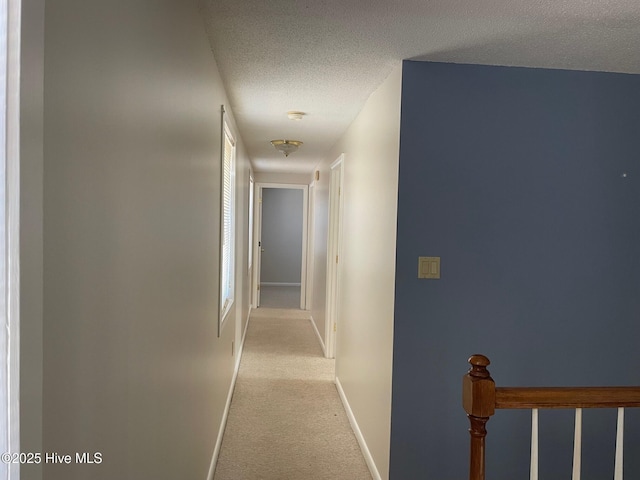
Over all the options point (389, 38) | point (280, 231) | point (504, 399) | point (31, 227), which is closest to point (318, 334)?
point (389, 38)

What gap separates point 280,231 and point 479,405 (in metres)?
9.48

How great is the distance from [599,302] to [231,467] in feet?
7.46

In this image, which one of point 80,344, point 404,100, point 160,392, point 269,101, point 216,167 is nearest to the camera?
point 80,344

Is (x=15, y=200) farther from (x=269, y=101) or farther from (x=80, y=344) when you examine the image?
(x=269, y=101)

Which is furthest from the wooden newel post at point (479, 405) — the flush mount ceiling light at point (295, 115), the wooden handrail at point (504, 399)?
the flush mount ceiling light at point (295, 115)

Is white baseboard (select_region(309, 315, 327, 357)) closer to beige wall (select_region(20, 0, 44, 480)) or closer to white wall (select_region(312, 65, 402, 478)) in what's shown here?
white wall (select_region(312, 65, 402, 478))

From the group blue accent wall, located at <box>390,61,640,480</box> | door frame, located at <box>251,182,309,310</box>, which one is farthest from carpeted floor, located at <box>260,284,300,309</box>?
blue accent wall, located at <box>390,61,640,480</box>

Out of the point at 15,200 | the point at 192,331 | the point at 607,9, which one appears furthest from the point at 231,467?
the point at 607,9

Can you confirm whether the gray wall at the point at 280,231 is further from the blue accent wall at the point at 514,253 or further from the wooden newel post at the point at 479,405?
the wooden newel post at the point at 479,405

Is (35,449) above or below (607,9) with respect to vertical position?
below

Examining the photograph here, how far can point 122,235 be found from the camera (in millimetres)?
1056

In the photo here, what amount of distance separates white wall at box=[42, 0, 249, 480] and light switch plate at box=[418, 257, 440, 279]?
1148mm

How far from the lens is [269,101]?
3.46 m

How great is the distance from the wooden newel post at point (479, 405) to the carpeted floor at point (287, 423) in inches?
60.0
